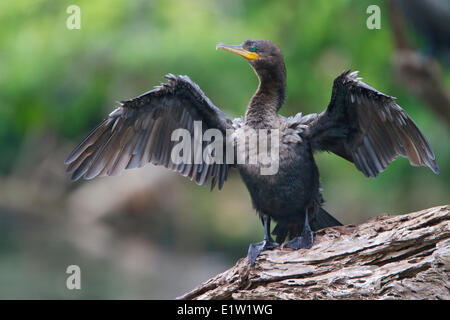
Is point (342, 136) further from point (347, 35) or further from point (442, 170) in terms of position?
point (347, 35)

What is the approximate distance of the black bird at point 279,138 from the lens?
13.2 ft

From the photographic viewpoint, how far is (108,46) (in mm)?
15367

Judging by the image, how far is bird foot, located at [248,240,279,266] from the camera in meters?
4.11

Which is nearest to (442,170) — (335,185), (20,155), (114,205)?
(335,185)

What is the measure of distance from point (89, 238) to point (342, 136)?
9.12 metres

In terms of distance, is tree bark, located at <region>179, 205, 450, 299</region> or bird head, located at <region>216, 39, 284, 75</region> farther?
bird head, located at <region>216, 39, 284, 75</region>

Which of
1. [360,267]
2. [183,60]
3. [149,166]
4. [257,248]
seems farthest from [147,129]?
[149,166]

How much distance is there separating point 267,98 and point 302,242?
3.51 ft

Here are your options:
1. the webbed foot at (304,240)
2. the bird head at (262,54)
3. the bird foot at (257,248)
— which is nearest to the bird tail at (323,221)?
the webbed foot at (304,240)

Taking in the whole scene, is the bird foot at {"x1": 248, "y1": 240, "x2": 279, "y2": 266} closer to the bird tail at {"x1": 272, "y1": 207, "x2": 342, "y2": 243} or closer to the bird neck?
the bird tail at {"x1": 272, "y1": 207, "x2": 342, "y2": 243}

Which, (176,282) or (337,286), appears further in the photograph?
(176,282)

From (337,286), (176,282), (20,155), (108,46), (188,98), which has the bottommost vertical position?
(337,286)
